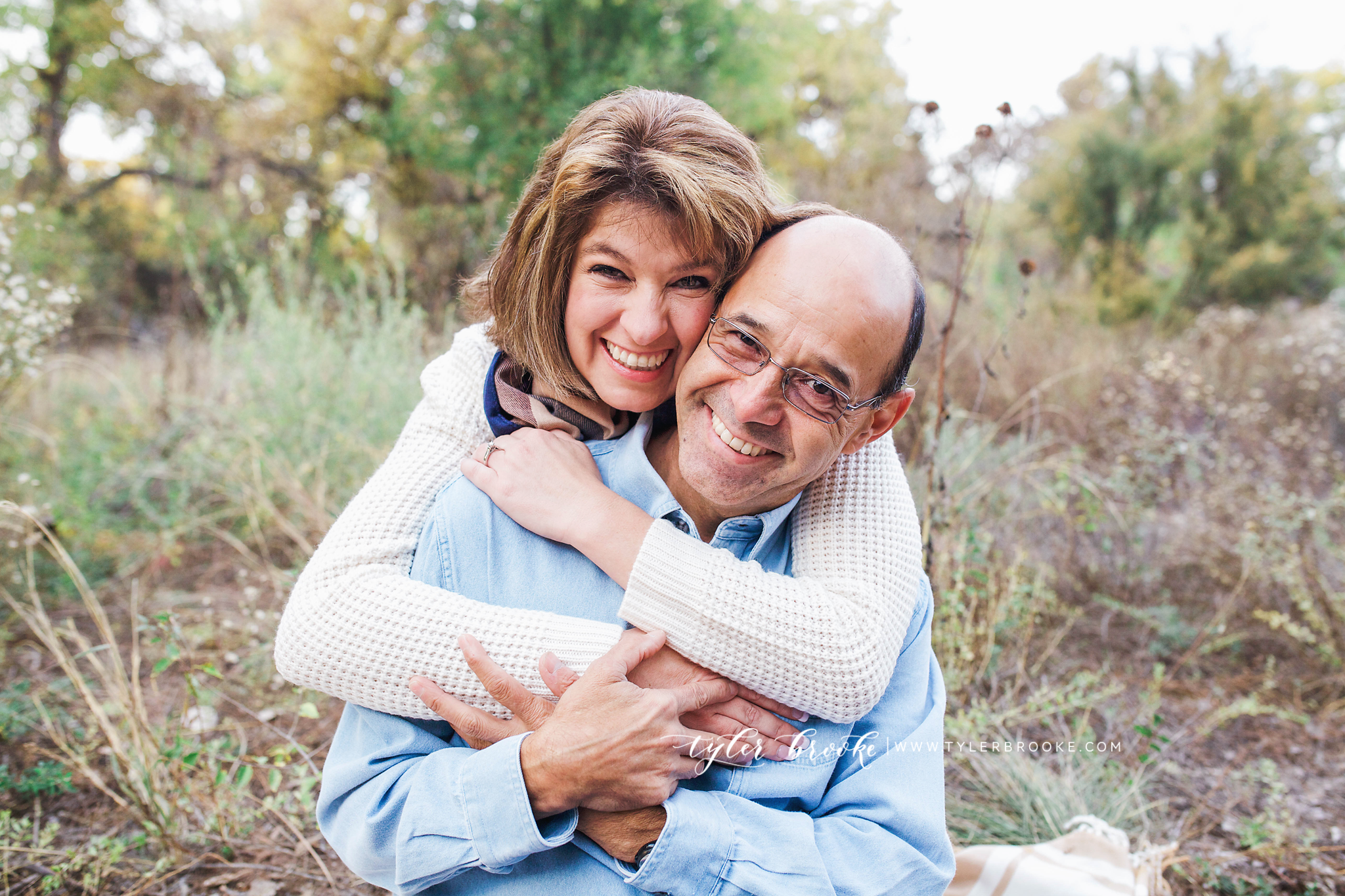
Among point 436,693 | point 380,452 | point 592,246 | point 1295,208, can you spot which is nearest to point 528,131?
point 380,452

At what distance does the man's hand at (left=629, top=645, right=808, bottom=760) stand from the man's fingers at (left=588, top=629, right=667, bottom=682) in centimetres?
3

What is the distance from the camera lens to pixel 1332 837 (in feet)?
10.1

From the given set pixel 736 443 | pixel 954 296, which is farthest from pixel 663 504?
pixel 954 296

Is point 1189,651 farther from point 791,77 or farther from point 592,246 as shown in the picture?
point 791,77

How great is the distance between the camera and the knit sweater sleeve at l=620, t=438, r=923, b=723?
1.59m

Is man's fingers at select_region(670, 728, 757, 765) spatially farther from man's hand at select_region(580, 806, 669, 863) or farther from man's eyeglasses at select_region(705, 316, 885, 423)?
man's eyeglasses at select_region(705, 316, 885, 423)

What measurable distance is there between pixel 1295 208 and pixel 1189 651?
33.0 ft

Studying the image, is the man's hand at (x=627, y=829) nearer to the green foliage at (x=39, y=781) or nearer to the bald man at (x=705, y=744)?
the bald man at (x=705, y=744)

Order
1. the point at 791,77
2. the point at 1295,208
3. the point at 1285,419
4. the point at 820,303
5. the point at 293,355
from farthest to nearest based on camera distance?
1. the point at 791,77
2. the point at 1295,208
3. the point at 1285,419
4. the point at 293,355
5. the point at 820,303

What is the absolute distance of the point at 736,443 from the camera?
5.98 feet

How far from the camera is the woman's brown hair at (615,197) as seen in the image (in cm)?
185

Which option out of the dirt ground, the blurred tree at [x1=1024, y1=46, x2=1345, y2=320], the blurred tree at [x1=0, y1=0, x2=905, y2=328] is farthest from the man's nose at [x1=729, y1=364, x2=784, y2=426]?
the blurred tree at [x1=1024, y1=46, x2=1345, y2=320]

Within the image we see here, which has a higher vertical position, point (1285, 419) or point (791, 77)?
point (791, 77)

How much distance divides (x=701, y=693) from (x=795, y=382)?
2.37 feet
